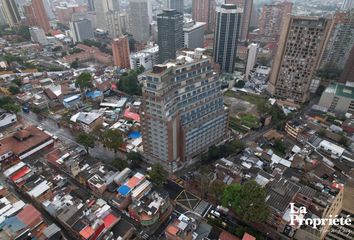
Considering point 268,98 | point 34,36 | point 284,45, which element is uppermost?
point 284,45

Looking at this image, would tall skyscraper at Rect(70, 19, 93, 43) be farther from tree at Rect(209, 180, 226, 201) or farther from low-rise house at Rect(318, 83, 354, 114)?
tree at Rect(209, 180, 226, 201)

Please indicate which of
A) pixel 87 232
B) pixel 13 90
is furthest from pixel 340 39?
pixel 13 90

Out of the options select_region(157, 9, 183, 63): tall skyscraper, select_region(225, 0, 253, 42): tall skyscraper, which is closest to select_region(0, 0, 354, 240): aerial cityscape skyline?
select_region(157, 9, 183, 63): tall skyscraper

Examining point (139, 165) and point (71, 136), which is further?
point (71, 136)

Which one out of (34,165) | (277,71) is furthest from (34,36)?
(277,71)

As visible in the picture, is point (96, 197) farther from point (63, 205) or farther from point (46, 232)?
point (46, 232)
